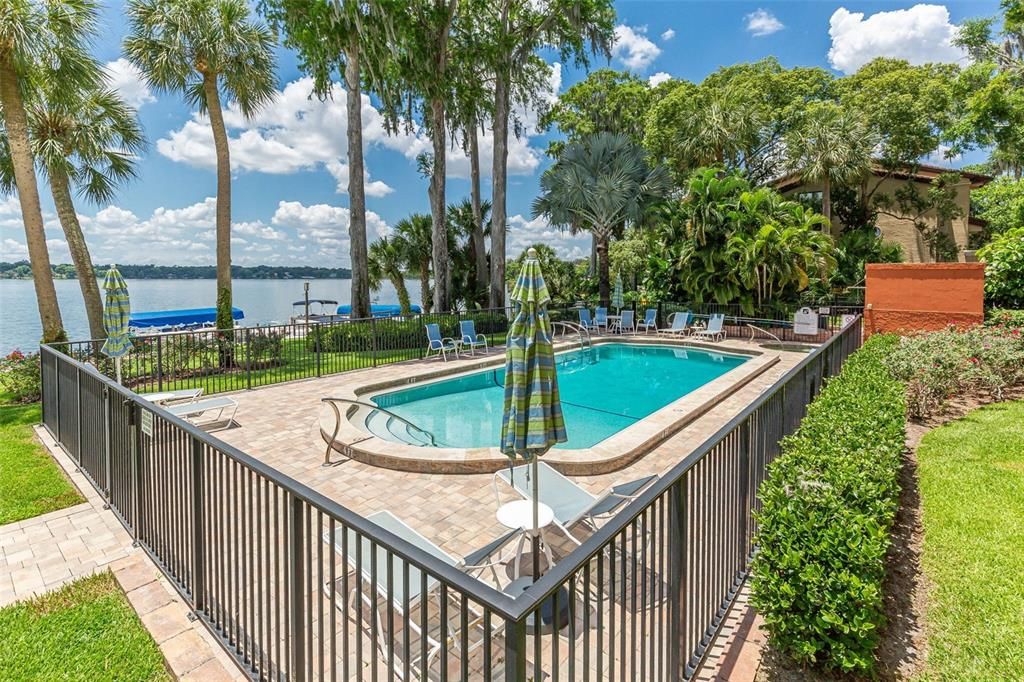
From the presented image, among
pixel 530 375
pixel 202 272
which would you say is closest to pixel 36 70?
pixel 530 375

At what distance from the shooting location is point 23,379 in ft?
31.8

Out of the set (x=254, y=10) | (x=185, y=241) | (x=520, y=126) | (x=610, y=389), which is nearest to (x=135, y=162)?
(x=254, y=10)

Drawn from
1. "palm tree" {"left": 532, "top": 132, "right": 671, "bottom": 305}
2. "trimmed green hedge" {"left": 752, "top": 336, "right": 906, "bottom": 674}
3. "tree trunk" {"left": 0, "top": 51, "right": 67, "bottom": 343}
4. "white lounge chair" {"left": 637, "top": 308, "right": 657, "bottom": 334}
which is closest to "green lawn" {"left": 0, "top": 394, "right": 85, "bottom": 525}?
"tree trunk" {"left": 0, "top": 51, "right": 67, "bottom": 343}

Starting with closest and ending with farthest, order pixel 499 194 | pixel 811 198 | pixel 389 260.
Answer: pixel 499 194 → pixel 389 260 → pixel 811 198

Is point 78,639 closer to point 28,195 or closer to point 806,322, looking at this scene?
point 28,195

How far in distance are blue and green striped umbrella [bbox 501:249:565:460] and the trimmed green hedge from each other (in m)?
1.38

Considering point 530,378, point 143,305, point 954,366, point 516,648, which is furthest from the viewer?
point 143,305

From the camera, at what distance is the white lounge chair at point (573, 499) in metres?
3.62

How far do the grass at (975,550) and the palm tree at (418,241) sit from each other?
2108 centimetres

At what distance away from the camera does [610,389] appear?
11227 mm

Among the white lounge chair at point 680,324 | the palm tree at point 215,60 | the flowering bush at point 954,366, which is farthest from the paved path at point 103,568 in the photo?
the white lounge chair at point 680,324

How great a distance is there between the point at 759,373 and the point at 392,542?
11.0 meters

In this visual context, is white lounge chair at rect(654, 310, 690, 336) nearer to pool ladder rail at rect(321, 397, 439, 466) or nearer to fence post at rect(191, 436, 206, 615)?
pool ladder rail at rect(321, 397, 439, 466)

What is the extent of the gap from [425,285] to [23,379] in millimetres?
17661
